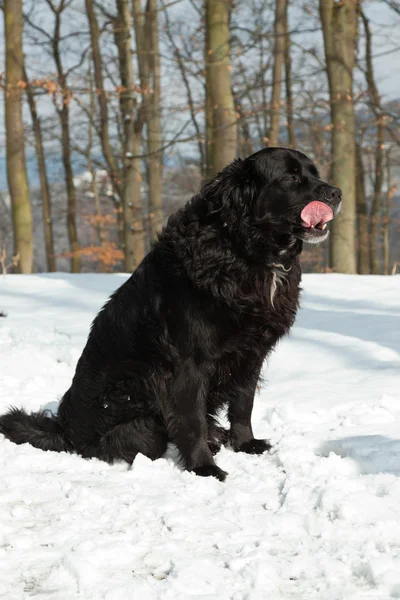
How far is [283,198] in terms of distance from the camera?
358 cm

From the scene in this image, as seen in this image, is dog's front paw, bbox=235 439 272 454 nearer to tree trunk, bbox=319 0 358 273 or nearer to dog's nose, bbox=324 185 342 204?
dog's nose, bbox=324 185 342 204

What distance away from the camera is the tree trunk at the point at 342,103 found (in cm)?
1266

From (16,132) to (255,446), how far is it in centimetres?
1252

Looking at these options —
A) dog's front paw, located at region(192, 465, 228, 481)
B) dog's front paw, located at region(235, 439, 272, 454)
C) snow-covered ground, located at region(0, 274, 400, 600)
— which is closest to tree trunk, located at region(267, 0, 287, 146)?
snow-covered ground, located at region(0, 274, 400, 600)

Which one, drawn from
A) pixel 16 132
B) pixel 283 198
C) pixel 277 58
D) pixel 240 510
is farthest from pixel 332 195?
pixel 277 58

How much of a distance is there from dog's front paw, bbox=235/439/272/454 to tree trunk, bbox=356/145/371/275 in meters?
18.6

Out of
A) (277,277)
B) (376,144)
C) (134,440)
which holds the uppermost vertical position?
(376,144)

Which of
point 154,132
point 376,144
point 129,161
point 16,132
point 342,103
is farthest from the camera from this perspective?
point 376,144

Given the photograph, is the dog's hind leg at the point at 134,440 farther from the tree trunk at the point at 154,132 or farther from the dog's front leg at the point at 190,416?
the tree trunk at the point at 154,132

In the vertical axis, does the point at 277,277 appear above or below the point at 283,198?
below

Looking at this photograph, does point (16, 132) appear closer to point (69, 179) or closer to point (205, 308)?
point (69, 179)

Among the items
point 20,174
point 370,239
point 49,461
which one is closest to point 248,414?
point 49,461

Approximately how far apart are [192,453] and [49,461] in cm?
84

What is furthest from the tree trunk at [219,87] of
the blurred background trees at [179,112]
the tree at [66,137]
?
the tree at [66,137]
